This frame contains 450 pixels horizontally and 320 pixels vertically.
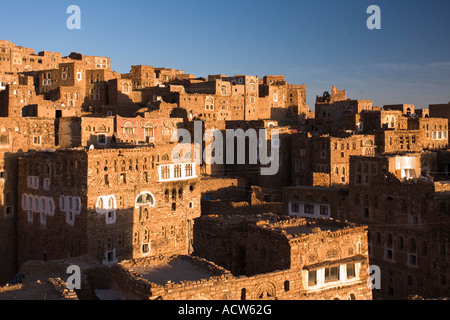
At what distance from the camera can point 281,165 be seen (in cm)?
6331

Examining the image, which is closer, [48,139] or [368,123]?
[48,139]

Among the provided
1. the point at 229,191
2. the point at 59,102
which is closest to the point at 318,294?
the point at 229,191

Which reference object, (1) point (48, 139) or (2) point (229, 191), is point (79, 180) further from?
(2) point (229, 191)

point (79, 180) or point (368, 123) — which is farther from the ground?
point (368, 123)

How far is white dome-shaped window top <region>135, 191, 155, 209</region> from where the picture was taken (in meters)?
42.6

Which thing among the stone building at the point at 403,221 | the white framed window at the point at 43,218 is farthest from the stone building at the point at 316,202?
the white framed window at the point at 43,218

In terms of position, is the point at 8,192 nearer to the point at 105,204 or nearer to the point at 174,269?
the point at 105,204

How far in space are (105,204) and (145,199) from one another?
12.7 feet

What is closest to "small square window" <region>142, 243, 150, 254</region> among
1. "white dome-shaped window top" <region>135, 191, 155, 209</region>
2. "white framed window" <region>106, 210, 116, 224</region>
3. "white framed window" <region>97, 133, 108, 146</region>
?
"white dome-shaped window top" <region>135, 191, 155, 209</region>

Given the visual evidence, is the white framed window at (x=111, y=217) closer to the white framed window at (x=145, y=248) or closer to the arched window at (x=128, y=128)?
the white framed window at (x=145, y=248)

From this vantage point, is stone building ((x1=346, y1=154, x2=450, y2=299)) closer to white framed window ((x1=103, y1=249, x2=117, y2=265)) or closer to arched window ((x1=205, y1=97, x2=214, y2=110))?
white framed window ((x1=103, y1=249, x2=117, y2=265))

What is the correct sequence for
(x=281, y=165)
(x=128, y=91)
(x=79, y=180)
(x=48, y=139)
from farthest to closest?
(x=128, y=91) < (x=281, y=165) < (x=48, y=139) < (x=79, y=180)

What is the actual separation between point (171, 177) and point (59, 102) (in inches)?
1235

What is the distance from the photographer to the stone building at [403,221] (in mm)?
34438
